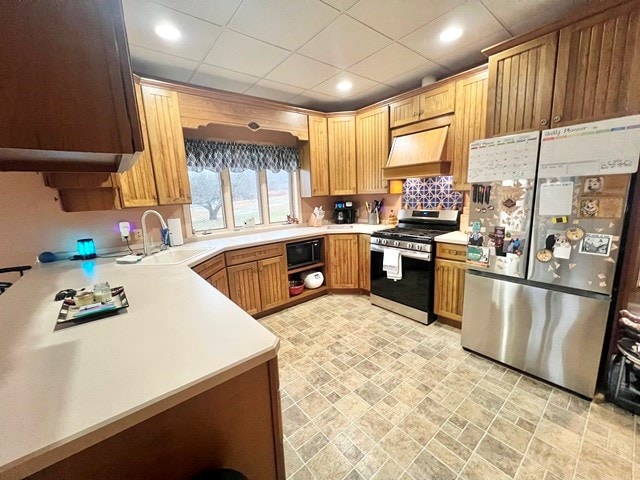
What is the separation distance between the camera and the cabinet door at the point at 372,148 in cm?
323

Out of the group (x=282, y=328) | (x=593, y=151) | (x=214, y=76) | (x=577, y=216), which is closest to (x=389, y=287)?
(x=282, y=328)

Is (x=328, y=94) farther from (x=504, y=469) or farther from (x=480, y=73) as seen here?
(x=504, y=469)

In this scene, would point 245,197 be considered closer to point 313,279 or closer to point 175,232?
point 175,232

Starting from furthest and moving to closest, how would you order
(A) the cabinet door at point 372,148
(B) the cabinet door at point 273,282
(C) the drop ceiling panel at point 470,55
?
(A) the cabinet door at point 372,148, (B) the cabinet door at point 273,282, (C) the drop ceiling panel at point 470,55

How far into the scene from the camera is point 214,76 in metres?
2.64

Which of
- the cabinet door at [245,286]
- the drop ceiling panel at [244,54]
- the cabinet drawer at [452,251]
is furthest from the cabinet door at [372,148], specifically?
the cabinet door at [245,286]

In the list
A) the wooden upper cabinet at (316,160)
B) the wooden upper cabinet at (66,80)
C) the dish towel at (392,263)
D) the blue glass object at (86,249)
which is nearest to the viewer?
the wooden upper cabinet at (66,80)

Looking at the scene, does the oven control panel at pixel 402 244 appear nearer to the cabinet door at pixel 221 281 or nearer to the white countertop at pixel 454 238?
the white countertop at pixel 454 238

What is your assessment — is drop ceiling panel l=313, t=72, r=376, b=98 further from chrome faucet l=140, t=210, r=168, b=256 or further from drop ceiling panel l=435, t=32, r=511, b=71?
chrome faucet l=140, t=210, r=168, b=256

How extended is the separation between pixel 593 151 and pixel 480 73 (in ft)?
4.23

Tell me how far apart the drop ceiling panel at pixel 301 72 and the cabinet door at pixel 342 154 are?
2.44 feet

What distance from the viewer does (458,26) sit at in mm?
1957

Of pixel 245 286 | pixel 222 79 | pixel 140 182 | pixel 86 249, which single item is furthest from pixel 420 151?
pixel 86 249

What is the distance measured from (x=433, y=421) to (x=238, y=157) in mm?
3138
